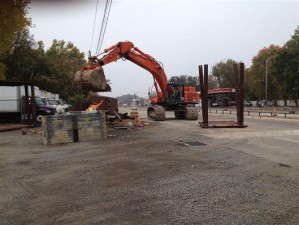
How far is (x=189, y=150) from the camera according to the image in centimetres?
1218

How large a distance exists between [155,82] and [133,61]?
14.7 feet

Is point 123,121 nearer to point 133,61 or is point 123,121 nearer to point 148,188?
point 133,61

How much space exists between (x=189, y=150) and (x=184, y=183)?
4.69 meters

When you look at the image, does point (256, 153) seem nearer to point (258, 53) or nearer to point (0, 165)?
point (0, 165)

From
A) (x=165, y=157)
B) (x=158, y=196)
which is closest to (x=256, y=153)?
(x=165, y=157)

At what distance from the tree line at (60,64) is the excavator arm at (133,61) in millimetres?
3019

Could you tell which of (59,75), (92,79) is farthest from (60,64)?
(92,79)

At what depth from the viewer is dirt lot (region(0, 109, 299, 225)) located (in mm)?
5617

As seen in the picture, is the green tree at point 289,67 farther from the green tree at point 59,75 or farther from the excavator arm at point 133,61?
the excavator arm at point 133,61

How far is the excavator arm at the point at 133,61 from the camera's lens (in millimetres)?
20406

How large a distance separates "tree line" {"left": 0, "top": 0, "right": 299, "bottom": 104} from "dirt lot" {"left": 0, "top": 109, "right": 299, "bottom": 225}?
517 inches

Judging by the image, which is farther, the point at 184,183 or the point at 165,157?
the point at 165,157

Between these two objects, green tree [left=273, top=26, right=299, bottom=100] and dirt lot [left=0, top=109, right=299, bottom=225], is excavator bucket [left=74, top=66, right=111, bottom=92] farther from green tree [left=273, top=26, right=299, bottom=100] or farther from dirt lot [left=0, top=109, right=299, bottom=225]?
green tree [left=273, top=26, right=299, bottom=100]

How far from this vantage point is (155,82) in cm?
2934
